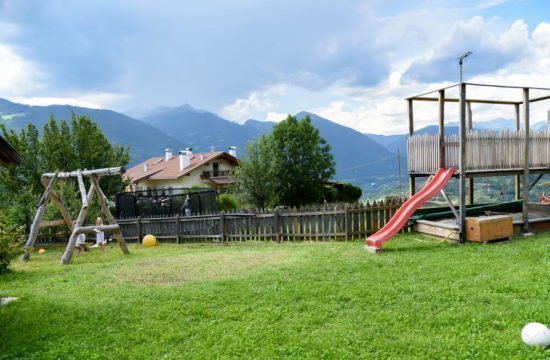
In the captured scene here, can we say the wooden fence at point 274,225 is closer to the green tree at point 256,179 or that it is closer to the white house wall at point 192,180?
the green tree at point 256,179

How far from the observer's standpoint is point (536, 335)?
445 centimetres

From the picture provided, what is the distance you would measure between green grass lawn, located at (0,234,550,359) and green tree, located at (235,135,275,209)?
96.5 ft

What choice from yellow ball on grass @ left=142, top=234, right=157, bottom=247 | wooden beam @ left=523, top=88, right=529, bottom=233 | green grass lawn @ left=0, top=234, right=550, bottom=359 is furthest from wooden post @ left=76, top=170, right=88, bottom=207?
wooden beam @ left=523, top=88, right=529, bottom=233

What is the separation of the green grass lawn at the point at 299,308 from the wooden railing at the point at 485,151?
2.94 meters

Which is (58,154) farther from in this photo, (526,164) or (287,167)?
(526,164)

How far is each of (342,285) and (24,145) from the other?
27180 mm

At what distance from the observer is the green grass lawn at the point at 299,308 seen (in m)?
4.80

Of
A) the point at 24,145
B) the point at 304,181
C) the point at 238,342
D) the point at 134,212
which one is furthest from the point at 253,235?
the point at 304,181

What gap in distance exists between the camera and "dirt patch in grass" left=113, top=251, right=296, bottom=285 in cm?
859

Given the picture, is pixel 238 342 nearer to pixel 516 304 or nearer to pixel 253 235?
pixel 516 304

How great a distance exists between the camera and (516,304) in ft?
18.3

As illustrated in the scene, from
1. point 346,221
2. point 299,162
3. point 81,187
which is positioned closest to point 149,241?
point 81,187

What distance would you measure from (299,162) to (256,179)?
32.1 feet

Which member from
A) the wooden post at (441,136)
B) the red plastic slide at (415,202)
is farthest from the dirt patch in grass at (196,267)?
the wooden post at (441,136)
